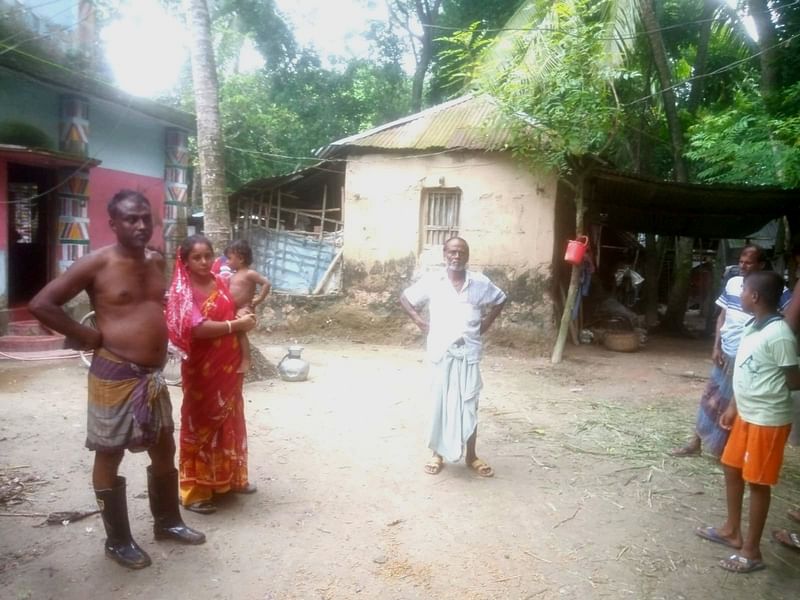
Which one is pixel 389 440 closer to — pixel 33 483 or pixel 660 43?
pixel 33 483

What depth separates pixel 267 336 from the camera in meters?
10.3

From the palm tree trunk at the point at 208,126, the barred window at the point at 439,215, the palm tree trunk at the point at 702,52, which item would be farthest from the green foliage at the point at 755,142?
the palm tree trunk at the point at 208,126

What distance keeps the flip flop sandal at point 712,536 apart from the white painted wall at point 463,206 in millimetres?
6131

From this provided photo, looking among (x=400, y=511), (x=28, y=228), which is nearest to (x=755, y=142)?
(x=400, y=511)

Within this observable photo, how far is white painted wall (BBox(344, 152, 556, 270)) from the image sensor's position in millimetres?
9344

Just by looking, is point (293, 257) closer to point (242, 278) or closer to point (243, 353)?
point (242, 278)

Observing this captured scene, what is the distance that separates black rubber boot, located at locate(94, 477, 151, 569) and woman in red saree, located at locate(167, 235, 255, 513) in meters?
0.55

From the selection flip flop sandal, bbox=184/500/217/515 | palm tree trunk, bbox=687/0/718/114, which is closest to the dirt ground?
flip flop sandal, bbox=184/500/217/515

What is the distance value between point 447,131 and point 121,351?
789 cm

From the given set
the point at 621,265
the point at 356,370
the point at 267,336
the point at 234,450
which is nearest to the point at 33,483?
the point at 234,450

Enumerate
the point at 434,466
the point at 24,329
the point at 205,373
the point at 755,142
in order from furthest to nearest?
the point at 755,142, the point at 24,329, the point at 434,466, the point at 205,373

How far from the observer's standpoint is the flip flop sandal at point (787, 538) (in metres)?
3.34

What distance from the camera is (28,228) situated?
9.73m

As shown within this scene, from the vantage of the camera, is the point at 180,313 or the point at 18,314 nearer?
the point at 180,313
